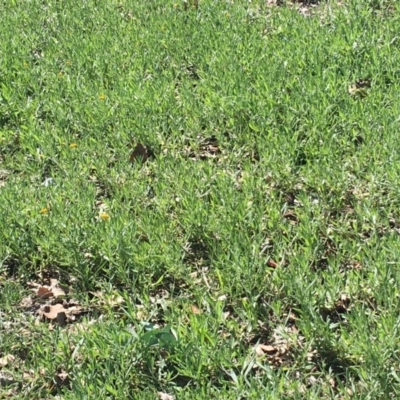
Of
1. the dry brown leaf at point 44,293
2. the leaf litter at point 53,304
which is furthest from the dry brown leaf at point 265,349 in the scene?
the dry brown leaf at point 44,293

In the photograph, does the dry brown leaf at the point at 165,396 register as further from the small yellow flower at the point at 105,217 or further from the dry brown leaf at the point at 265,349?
the small yellow flower at the point at 105,217

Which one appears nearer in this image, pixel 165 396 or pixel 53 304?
pixel 165 396

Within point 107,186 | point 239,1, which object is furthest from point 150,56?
point 107,186

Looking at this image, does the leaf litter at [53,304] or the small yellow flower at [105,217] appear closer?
the leaf litter at [53,304]

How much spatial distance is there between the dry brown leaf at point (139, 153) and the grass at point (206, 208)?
3cm

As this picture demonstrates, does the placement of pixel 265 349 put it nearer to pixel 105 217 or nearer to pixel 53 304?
pixel 53 304

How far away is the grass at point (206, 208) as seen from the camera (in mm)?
2855

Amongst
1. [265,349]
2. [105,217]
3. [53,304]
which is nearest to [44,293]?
[53,304]

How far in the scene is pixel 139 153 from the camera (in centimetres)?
425

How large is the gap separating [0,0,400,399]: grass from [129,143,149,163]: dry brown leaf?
0.03 metres

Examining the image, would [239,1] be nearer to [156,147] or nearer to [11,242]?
[156,147]

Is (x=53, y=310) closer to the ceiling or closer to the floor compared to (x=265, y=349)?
closer to the floor

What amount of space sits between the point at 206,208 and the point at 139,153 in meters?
0.82

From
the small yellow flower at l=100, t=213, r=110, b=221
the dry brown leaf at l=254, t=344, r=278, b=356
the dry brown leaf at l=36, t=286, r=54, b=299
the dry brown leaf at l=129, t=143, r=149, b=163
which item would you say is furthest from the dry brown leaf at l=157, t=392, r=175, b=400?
the dry brown leaf at l=129, t=143, r=149, b=163
